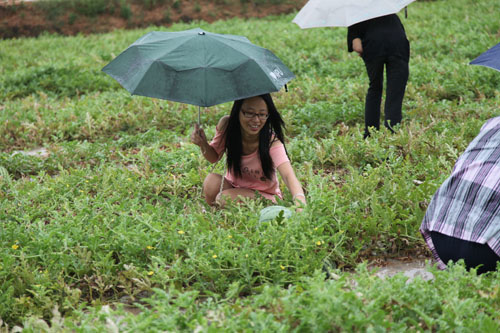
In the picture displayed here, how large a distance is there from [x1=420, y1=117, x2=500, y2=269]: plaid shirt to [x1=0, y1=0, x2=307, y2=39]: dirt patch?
16.6m

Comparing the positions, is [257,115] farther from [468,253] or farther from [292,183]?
[468,253]

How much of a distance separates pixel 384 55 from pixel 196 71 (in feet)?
8.69

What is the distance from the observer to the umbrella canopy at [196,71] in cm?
351

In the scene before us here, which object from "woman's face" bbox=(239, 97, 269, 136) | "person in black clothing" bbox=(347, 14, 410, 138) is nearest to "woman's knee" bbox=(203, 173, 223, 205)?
"woman's face" bbox=(239, 97, 269, 136)

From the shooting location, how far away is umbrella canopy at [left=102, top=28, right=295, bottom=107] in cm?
351

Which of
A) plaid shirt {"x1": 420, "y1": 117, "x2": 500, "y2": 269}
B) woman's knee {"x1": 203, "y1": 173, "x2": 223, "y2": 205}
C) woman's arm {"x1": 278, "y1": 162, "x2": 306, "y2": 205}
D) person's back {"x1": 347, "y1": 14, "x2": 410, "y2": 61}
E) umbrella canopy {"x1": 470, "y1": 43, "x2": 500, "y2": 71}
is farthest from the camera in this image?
person's back {"x1": 347, "y1": 14, "x2": 410, "y2": 61}

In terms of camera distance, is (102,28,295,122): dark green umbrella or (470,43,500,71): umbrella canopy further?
(102,28,295,122): dark green umbrella

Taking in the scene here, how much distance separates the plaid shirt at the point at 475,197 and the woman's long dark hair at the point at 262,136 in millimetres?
1356

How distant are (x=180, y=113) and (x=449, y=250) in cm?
480

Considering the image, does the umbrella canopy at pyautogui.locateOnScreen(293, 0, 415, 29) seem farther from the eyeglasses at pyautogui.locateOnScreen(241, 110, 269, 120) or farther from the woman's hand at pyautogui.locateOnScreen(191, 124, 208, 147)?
the woman's hand at pyautogui.locateOnScreen(191, 124, 208, 147)

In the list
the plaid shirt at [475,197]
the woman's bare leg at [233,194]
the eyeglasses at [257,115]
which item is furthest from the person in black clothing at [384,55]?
the plaid shirt at [475,197]

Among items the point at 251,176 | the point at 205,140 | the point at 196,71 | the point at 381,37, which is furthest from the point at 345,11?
the point at 196,71

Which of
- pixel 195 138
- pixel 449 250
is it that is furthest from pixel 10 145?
pixel 449 250

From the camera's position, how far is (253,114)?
3906 mm
